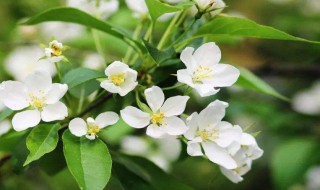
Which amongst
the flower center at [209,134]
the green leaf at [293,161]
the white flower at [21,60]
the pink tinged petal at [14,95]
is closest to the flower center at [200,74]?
the flower center at [209,134]

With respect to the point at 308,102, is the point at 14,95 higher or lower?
higher

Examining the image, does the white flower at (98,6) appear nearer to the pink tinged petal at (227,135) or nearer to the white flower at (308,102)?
the pink tinged petal at (227,135)

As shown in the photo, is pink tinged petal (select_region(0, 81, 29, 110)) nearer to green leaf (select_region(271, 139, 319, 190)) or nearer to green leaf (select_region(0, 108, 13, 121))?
green leaf (select_region(0, 108, 13, 121))

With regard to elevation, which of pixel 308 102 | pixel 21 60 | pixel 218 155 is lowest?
pixel 308 102

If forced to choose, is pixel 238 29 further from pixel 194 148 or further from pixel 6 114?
pixel 6 114

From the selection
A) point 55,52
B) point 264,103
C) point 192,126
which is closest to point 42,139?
point 55,52

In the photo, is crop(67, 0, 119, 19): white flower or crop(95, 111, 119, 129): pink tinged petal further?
crop(67, 0, 119, 19): white flower

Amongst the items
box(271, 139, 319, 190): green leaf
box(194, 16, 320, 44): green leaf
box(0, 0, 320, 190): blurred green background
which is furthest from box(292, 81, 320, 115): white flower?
box(194, 16, 320, 44): green leaf
